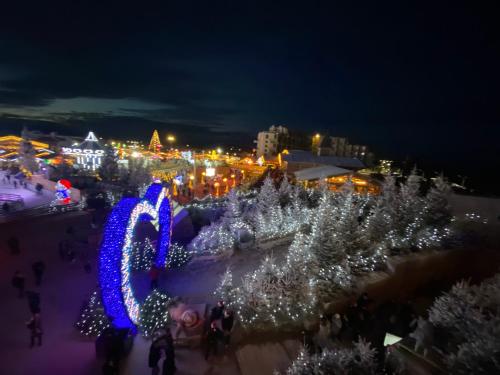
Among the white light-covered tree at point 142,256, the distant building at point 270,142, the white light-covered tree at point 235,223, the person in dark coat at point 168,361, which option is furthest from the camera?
the distant building at point 270,142

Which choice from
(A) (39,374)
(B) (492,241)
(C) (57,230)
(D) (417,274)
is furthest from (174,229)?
(B) (492,241)

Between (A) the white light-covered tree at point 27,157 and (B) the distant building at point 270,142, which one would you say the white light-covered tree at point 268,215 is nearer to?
(A) the white light-covered tree at point 27,157

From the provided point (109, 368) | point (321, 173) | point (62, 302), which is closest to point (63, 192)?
point (62, 302)

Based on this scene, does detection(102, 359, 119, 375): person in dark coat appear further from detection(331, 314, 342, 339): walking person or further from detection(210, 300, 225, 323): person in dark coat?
detection(331, 314, 342, 339): walking person

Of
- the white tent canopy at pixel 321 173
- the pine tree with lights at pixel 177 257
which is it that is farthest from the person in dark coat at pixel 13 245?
the white tent canopy at pixel 321 173

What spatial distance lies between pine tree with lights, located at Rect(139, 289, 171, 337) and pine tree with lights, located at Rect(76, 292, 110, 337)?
30.7 inches

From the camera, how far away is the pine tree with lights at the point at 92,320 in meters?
6.54

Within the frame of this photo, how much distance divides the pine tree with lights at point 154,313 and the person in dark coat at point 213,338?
138 cm

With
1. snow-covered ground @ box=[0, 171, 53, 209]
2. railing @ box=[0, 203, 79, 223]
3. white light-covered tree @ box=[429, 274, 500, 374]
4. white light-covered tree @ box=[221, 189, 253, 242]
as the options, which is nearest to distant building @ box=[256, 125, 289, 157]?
snow-covered ground @ box=[0, 171, 53, 209]

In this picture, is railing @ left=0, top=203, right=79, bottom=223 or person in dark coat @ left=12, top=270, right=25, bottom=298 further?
railing @ left=0, top=203, right=79, bottom=223

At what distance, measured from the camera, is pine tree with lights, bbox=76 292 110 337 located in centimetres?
654

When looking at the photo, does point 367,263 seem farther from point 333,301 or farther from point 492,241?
point 492,241

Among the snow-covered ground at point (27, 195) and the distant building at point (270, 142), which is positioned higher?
the distant building at point (270, 142)

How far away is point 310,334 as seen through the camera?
254 inches
